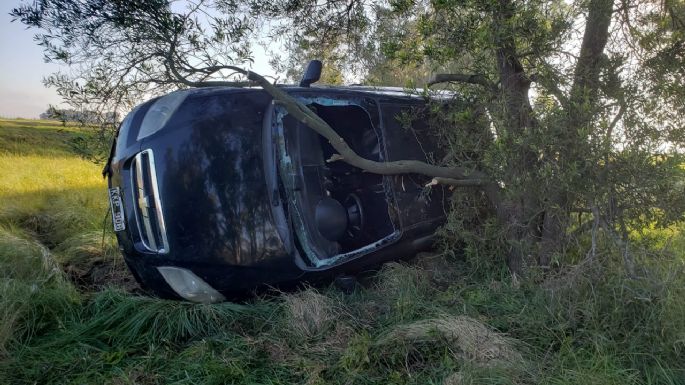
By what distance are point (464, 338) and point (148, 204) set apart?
2.12 metres

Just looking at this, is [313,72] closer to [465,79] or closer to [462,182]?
[465,79]

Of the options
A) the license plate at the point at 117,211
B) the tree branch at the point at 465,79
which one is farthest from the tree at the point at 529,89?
the license plate at the point at 117,211

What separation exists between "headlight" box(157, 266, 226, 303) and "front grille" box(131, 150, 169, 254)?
0.53ft

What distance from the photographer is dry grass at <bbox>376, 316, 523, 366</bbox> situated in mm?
2602

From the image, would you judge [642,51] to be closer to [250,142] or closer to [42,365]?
[250,142]

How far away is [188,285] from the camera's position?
3350mm

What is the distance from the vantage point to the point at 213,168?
3316mm

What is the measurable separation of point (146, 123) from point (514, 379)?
2771 mm

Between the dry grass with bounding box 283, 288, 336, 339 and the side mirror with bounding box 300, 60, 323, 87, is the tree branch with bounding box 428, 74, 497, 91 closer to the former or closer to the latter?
the side mirror with bounding box 300, 60, 323, 87

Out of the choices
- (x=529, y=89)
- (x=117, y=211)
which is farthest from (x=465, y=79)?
(x=117, y=211)

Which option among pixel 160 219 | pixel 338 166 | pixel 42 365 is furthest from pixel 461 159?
pixel 42 365

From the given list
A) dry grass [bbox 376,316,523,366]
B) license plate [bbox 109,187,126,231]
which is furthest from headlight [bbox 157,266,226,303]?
dry grass [bbox 376,316,523,366]

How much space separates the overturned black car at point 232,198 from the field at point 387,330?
0.23m

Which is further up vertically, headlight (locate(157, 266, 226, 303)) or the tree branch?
the tree branch
